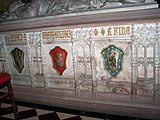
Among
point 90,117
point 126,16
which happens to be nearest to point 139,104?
point 90,117

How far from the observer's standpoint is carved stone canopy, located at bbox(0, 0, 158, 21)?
2.10 metres

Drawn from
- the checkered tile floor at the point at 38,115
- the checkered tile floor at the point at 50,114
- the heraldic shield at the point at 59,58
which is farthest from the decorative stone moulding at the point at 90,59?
the checkered tile floor at the point at 38,115

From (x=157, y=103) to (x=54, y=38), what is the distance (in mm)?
1611

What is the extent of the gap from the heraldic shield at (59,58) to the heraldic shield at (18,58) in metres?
0.59

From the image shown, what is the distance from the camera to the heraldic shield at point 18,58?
9.55 feet

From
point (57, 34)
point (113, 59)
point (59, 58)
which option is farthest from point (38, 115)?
point (113, 59)

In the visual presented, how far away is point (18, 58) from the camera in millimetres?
2947

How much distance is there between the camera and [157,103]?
208cm

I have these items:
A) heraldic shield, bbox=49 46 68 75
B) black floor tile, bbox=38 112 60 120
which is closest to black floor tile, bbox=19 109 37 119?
black floor tile, bbox=38 112 60 120

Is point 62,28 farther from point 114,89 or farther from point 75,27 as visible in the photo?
point 114,89

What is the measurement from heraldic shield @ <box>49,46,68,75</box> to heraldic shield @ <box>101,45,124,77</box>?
1.98 ft

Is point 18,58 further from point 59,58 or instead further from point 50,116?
point 50,116

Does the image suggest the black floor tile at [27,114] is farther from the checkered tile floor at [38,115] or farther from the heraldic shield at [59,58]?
the heraldic shield at [59,58]

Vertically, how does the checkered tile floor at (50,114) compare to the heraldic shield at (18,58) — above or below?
below
